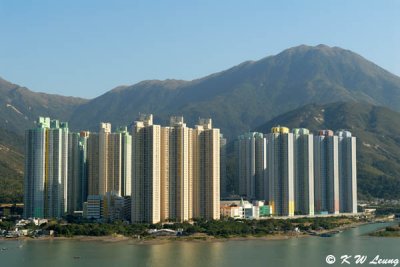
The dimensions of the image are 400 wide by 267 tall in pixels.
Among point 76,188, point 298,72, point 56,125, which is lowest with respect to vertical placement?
point 76,188

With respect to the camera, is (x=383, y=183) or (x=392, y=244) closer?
(x=392, y=244)

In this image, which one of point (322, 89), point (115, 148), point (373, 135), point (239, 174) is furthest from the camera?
point (322, 89)

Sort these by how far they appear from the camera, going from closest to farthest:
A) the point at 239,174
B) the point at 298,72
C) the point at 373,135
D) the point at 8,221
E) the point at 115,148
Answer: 1. the point at 8,221
2. the point at 115,148
3. the point at 239,174
4. the point at 373,135
5. the point at 298,72

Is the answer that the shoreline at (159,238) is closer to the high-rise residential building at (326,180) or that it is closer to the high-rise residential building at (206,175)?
the high-rise residential building at (206,175)

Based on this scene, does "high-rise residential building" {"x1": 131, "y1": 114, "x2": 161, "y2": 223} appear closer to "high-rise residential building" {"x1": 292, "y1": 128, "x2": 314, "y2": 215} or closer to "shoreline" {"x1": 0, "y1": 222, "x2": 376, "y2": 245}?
"shoreline" {"x1": 0, "y1": 222, "x2": 376, "y2": 245}

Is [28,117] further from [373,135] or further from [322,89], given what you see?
[373,135]

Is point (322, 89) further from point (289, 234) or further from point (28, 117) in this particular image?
point (289, 234)

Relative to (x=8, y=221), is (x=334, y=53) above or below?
above

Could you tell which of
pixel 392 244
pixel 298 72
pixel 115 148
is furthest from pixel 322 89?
pixel 392 244
